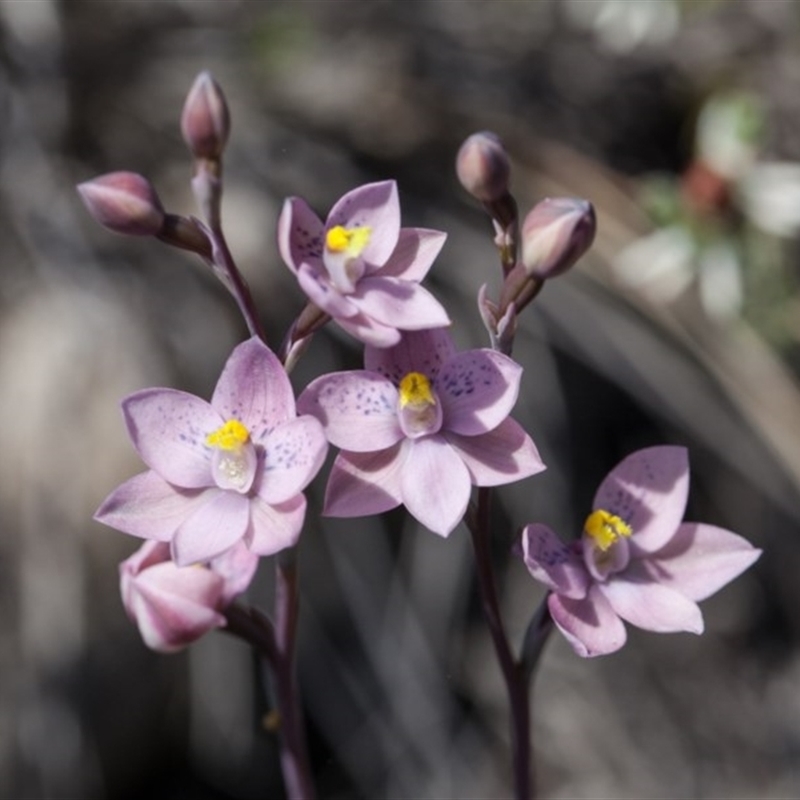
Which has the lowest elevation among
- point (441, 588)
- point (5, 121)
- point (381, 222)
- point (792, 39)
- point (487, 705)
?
point (487, 705)

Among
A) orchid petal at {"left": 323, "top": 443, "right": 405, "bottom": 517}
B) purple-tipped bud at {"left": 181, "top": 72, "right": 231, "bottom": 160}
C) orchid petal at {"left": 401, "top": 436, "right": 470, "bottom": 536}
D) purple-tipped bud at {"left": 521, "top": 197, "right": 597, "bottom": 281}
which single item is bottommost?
orchid petal at {"left": 323, "top": 443, "right": 405, "bottom": 517}

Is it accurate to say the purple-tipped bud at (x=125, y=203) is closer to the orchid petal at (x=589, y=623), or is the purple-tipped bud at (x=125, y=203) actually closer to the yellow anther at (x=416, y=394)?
the yellow anther at (x=416, y=394)

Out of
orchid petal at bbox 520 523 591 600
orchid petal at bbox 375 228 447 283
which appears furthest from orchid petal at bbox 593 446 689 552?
orchid petal at bbox 375 228 447 283

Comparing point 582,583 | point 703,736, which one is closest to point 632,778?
point 703,736

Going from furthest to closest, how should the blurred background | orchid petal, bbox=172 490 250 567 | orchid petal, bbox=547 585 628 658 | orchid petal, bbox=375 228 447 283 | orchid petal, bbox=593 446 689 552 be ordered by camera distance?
the blurred background
orchid petal, bbox=593 446 689 552
orchid petal, bbox=375 228 447 283
orchid petal, bbox=547 585 628 658
orchid petal, bbox=172 490 250 567

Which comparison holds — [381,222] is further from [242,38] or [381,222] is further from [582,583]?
[242,38]

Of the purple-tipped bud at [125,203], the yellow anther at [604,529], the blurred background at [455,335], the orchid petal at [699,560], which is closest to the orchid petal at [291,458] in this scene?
the purple-tipped bud at [125,203]

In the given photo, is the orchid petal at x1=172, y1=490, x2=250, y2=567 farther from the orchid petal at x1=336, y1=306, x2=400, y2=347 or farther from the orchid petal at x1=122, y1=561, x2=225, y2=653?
the orchid petal at x1=336, y1=306, x2=400, y2=347
